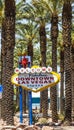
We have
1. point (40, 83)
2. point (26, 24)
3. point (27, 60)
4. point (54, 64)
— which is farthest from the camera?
point (26, 24)

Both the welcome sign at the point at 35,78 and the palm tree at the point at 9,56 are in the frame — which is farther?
the palm tree at the point at 9,56

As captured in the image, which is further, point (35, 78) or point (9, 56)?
point (9, 56)

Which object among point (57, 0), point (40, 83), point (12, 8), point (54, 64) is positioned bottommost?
point (40, 83)

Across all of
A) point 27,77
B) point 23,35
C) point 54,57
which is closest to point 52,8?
point 54,57

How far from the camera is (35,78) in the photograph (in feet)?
92.7

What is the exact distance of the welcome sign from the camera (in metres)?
28.2

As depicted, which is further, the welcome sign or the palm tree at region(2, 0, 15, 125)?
the palm tree at region(2, 0, 15, 125)

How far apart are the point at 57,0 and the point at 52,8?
1163 millimetres

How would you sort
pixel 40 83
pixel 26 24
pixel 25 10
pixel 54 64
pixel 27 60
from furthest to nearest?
pixel 26 24, pixel 25 10, pixel 54 64, pixel 27 60, pixel 40 83

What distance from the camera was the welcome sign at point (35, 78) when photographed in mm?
28188

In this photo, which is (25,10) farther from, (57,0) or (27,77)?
(27,77)

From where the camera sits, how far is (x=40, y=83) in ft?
93.2

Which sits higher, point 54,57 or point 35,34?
point 35,34

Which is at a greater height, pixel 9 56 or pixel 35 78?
pixel 9 56
